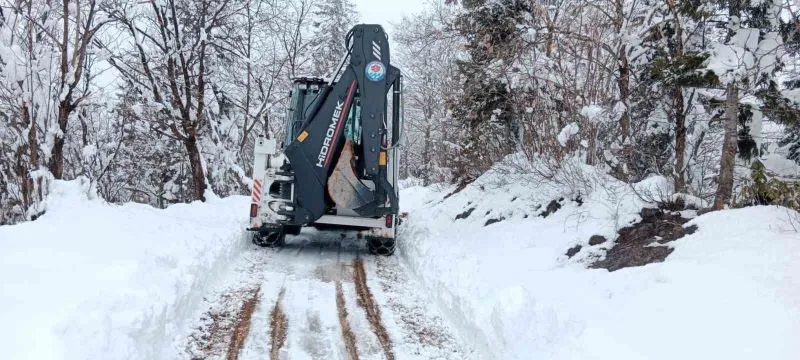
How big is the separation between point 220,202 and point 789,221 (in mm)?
11536

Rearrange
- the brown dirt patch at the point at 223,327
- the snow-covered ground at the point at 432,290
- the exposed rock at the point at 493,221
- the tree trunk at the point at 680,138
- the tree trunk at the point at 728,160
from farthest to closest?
the exposed rock at the point at 493,221 → the tree trunk at the point at 680,138 → the tree trunk at the point at 728,160 → the brown dirt patch at the point at 223,327 → the snow-covered ground at the point at 432,290

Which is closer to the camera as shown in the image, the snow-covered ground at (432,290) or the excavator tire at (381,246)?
the snow-covered ground at (432,290)

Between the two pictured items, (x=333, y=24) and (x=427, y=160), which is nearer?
(x=333, y=24)

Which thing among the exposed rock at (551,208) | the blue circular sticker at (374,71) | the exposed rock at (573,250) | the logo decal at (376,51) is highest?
the logo decal at (376,51)

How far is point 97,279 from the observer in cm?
490

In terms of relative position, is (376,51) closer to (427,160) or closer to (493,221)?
(493,221)

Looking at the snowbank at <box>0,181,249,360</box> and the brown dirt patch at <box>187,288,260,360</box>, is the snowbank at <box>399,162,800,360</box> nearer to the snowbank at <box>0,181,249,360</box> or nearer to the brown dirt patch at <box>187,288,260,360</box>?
the brown dirt patch at <box>187,288,260,360</box>

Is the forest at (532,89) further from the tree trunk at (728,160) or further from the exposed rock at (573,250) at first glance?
the exposed rock at (573,250)

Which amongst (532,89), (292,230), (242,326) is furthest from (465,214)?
(242,326)

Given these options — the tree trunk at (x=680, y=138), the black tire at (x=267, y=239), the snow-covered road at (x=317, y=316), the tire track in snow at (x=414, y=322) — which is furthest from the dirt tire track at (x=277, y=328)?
the tree trunk at (x=680, y=138)

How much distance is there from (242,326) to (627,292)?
3558 millimetres

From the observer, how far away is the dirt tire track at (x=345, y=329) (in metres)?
Answer: 4.99

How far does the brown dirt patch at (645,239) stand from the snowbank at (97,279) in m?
4.50

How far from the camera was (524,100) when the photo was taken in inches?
498
